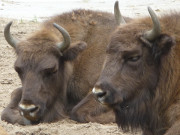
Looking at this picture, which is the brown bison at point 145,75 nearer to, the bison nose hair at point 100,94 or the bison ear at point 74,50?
the bison nose hair at point 100,94

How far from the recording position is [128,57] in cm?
594

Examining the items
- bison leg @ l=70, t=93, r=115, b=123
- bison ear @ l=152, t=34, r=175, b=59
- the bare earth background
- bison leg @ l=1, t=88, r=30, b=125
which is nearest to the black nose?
the bare earth background

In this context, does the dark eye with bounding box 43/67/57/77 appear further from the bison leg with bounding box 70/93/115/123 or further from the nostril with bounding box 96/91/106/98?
the nostril with bounding box 96/91/106/98

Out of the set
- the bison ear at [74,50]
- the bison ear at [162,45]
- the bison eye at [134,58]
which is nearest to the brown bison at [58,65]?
the bison ear at [74,50]

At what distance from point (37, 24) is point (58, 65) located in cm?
668

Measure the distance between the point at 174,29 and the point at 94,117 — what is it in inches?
86.0

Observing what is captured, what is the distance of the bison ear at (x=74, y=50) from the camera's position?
25.9 ft

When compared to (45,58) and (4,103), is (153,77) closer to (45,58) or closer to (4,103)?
(45,58)

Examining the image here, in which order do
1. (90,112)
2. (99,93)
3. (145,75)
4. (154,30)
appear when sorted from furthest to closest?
(90,112) → (145,75) → (154,30) → (99,93)

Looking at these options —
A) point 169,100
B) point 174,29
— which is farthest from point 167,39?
point 169,100

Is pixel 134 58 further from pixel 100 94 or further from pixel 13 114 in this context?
pixel 13 114

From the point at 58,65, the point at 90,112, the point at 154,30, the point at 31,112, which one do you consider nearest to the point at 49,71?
the point at 58,65

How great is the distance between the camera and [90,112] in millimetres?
7812

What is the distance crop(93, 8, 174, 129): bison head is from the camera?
5844mm
